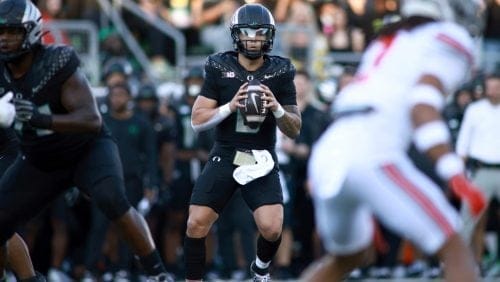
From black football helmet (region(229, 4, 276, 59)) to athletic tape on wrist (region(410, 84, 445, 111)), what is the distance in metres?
2.53

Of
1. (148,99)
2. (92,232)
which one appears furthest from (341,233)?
(148,99)

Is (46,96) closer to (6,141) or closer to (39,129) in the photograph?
(39,129)

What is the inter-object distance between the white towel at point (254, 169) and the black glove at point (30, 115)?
1.41m

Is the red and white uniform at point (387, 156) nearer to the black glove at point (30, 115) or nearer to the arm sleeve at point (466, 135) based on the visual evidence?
the black glove at point (30, 115)

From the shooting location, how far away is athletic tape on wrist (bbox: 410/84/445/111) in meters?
6.31

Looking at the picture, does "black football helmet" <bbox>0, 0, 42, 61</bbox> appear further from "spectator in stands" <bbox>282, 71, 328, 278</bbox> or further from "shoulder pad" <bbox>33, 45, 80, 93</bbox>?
"spectator in stands" <bbox>282, 71, 328, 278</bbox>

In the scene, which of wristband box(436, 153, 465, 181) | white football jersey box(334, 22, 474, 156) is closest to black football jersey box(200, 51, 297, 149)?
white football jersey box(334, 22, 474, 156)

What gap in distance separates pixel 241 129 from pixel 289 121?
314 millimetres

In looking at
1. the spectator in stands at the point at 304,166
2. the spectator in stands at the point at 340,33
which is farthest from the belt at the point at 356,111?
the spectator in stands at the point at 340,33

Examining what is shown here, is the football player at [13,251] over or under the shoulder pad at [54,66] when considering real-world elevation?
under

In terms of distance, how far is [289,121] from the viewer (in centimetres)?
868

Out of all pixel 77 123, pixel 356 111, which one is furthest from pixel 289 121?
pixel 356 111

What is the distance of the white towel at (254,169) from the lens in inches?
341

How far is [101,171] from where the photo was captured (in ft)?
26.9
